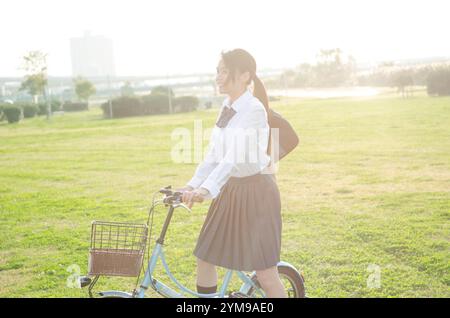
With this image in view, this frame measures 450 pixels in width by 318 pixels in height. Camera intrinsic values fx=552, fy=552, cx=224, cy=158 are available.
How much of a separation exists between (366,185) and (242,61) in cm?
586

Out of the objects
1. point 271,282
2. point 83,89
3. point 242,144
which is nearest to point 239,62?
point 242,144

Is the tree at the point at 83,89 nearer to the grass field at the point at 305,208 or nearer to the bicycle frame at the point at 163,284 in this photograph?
the grass field at the point at 305,208

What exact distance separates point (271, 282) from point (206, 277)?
389mm

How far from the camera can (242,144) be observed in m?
2.90

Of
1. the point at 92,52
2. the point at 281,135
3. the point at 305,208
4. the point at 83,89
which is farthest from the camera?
the point at 92,52

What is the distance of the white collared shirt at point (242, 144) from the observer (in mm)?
2889

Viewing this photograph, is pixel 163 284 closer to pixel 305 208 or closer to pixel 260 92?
pixel 260 92

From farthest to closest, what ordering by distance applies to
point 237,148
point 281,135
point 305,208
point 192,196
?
point 305,208
point 281,135
point 237,148
point 192,196

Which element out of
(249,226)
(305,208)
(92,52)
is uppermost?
(92,52)

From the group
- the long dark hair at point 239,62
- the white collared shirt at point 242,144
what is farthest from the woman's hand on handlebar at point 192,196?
the long dark hair at point 239,62

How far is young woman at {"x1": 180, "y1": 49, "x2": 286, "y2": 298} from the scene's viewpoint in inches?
115

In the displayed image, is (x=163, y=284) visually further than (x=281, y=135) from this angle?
No
